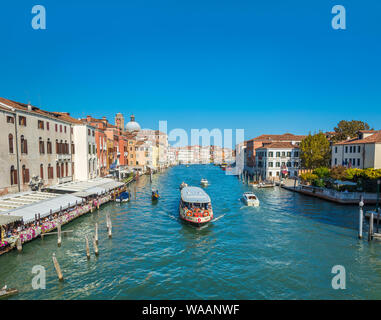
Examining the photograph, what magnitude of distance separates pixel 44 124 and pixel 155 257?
74.4ft

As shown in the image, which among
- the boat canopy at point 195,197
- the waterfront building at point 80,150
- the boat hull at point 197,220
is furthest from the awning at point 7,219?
the waterfront building at point 80,150

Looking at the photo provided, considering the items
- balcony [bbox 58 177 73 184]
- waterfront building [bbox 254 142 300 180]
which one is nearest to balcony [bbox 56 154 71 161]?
balcony [bbox 58 177 73 184]

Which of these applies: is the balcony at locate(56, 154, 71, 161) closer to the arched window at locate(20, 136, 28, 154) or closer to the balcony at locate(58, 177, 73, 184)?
the balcony at locate(58, 177, 73, 184)

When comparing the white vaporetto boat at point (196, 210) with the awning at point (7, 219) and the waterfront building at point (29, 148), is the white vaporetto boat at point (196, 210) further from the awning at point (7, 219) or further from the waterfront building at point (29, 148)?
the waterfront building at point (29, 148)

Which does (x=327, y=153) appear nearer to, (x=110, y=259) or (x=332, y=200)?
(x=332, y=200)

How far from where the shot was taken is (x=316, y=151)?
182 feet

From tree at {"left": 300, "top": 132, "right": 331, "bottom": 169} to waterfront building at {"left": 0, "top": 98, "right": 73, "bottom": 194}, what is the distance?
152ft

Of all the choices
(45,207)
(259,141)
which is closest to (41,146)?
(45,207)

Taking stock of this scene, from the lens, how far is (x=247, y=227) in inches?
1042

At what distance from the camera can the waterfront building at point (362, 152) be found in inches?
1534

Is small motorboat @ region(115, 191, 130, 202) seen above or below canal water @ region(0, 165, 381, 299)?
above

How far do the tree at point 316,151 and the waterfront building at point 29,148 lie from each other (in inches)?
1827

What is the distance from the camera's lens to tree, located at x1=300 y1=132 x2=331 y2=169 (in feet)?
182
